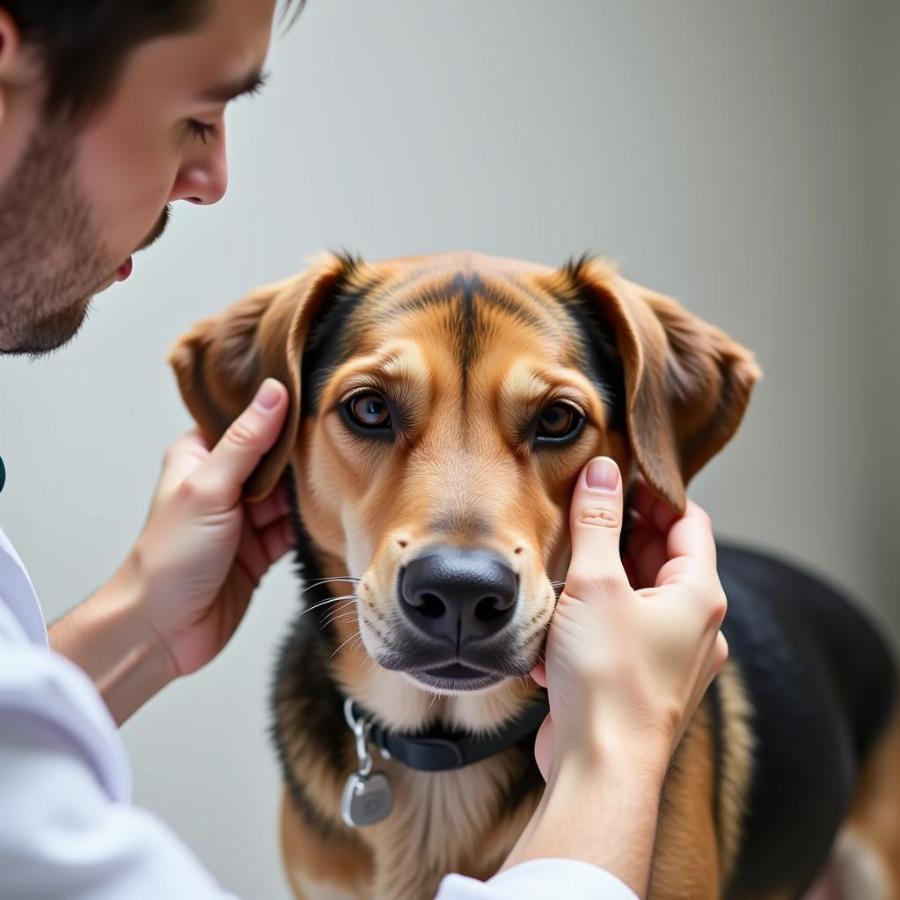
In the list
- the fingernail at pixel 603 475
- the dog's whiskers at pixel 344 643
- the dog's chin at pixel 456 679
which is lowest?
the dog's whiskers at pixel 344 643

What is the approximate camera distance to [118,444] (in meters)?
1.87

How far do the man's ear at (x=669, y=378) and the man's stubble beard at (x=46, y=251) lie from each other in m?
0.64

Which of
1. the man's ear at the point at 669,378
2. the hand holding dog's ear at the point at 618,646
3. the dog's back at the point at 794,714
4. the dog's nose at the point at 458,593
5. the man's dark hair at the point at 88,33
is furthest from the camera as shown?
the dog's back at the point at 794,714

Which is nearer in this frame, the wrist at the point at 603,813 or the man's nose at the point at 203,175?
the wrist at the point at 603,813

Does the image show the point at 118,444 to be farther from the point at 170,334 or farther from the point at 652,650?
the point at 652,650

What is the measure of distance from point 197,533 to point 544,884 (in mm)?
735

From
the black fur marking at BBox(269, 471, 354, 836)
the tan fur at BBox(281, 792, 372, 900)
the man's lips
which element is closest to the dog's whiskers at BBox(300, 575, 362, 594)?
the black fur marking at BBox(269, 471, 354, 836)

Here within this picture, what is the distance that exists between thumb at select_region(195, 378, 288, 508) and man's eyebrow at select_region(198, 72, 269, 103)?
455 millimetres

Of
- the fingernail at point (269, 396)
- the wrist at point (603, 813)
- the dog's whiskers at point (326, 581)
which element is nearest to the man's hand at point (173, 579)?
the fingernail at point (269, 396)

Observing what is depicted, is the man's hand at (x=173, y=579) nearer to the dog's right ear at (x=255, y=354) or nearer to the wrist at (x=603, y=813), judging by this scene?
the dog's right ear at (x=255, y=354)

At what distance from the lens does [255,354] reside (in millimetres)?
1387

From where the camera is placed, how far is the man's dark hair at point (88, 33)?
807 millimetres

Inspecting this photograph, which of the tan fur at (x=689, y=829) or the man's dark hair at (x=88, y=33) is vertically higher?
the man's dark hair at (x=88, y=33)

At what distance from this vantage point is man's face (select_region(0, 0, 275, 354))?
85 centimetres
